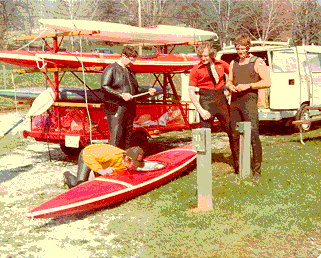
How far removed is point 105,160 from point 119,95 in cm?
121

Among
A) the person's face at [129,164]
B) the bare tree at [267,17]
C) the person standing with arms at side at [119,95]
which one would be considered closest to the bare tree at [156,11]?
the bare tree at [267,17]

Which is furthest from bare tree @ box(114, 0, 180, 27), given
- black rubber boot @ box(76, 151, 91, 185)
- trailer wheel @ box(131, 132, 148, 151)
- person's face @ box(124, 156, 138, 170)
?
person's face @ box(124, 156, 138, 170)

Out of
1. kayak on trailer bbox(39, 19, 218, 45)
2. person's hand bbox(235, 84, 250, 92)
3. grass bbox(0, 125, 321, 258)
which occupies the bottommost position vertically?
grass bbox(0, 125, 321, 258)

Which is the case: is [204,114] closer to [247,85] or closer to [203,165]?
[247,85]

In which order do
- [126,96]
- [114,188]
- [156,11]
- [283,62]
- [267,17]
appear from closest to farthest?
[114,188] < [126,96] < [283,62] < [267,17] < [156,11]

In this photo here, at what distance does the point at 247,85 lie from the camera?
6.16 m

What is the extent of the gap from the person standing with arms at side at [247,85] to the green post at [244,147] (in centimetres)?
9

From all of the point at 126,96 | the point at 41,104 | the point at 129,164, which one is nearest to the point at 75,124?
the point at 41,104

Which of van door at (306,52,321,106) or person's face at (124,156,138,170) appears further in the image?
van door at (306,52,321,106)

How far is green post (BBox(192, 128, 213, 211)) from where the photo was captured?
521cm

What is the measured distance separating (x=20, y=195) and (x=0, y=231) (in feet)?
4.90

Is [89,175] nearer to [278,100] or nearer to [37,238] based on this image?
[37,238]

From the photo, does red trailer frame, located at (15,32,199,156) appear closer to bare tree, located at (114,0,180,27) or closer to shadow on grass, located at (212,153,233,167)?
shadow on grass, located at (212,153,233,167)

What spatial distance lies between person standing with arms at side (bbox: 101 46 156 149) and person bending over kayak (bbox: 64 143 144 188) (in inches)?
27.7
